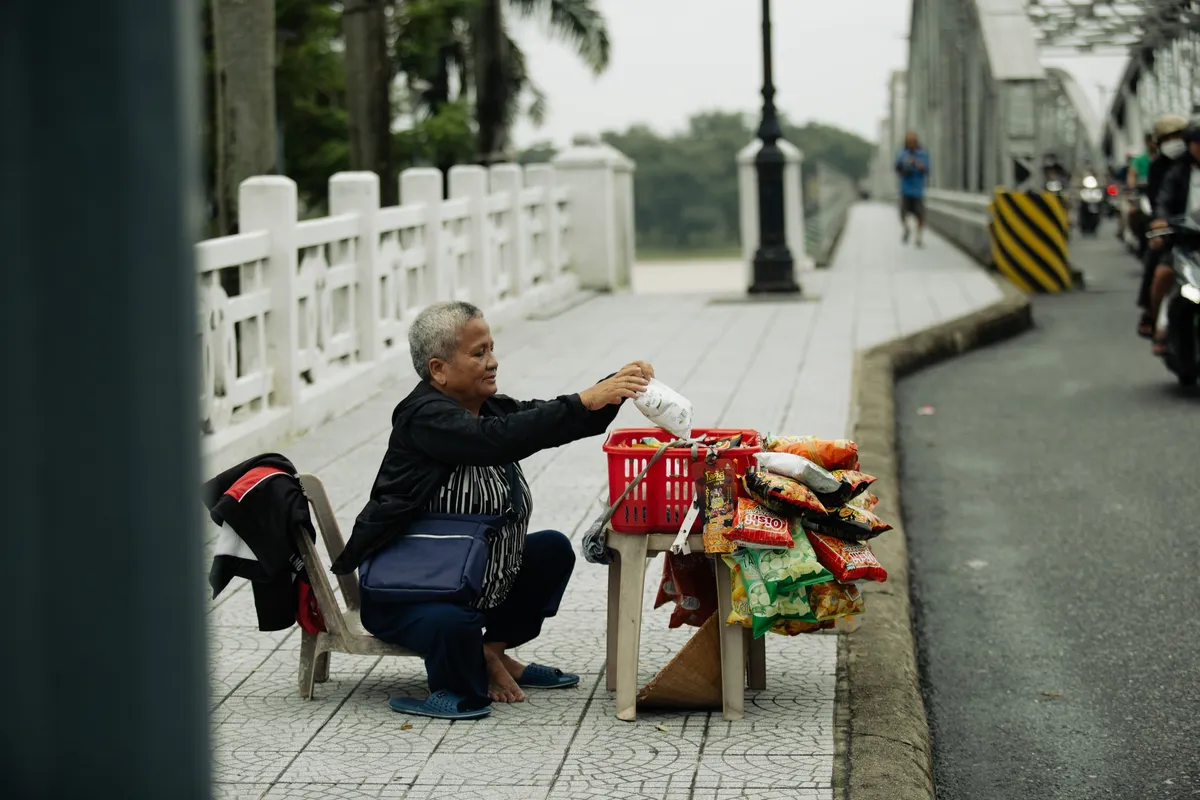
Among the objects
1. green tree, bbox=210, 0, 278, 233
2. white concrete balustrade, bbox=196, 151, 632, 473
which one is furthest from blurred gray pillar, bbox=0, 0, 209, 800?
green tree, bbox=210, 0, 278, 233

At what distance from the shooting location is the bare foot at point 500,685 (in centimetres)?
473

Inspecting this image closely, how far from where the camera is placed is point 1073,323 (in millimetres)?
15992

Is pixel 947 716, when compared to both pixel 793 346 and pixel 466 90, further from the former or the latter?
pixel 466 90

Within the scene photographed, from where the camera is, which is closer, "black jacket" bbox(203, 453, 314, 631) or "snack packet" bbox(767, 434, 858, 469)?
"black jacket" bbox(203, 453, 314, 631)

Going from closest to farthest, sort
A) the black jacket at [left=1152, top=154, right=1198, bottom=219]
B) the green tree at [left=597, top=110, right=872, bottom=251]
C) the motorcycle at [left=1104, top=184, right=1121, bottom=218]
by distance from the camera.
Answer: the black jacket at [left=1152, top=154, right=1198, bottom=219], the motorcycle at [left=1104, top=184, right=1121, bottom=218], the green tree at [left=597, top=110, right=872, bottom=251]

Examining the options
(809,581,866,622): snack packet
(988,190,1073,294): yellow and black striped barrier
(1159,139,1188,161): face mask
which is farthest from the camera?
(988,190,1073,294): yellow and black striped barrier

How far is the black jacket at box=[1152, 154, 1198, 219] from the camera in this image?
11.7 metres

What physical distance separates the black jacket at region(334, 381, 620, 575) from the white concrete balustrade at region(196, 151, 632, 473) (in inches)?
64.8

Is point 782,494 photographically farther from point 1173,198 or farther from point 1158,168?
point 1158,168

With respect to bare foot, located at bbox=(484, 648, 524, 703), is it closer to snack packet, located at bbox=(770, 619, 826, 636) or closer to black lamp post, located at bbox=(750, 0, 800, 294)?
snack packet, located at bbox=(770, 619, 826, 636)

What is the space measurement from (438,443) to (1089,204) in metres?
28.1

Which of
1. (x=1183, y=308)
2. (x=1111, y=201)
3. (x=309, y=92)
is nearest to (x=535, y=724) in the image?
(x=1183, y=308)

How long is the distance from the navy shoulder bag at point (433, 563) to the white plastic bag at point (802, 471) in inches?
30.0

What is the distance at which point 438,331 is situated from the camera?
4.54 meters
